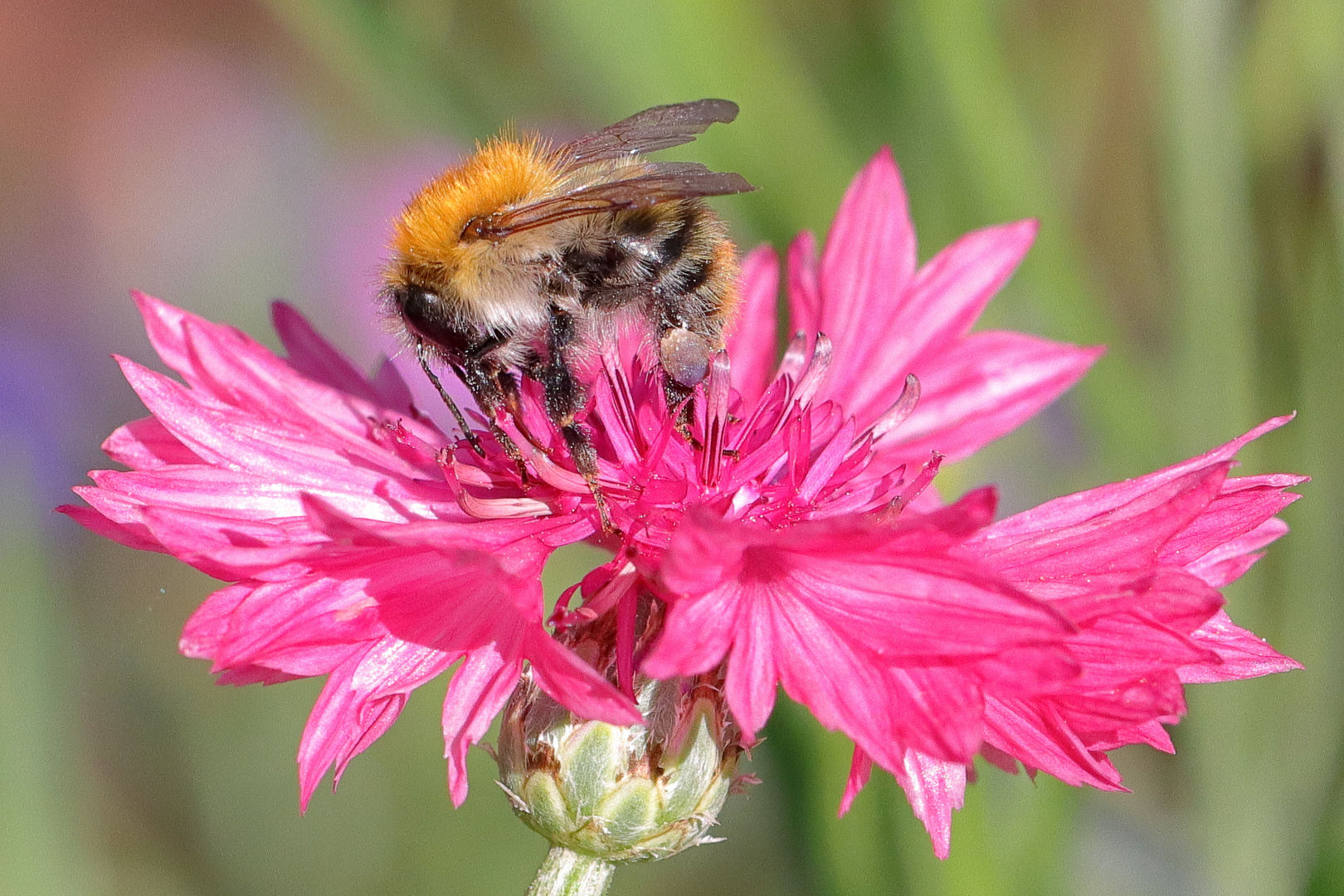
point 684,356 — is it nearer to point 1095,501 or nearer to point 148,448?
point 1095,501

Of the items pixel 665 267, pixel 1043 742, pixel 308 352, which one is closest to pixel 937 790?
pixel 1043 742

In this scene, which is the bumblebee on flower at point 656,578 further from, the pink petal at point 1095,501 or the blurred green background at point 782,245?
the blurred green background at point 782,245

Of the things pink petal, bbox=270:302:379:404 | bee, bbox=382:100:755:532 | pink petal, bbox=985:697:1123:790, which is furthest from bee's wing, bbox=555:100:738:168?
pink petal, bbox=985:697:1123:790

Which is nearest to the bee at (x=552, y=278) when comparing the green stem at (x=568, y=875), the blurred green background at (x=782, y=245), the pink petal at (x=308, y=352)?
the pink petal at (x=308, y=352)

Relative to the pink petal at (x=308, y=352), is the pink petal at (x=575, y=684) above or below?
below

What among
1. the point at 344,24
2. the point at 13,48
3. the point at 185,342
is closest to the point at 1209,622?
the point at 185,342
